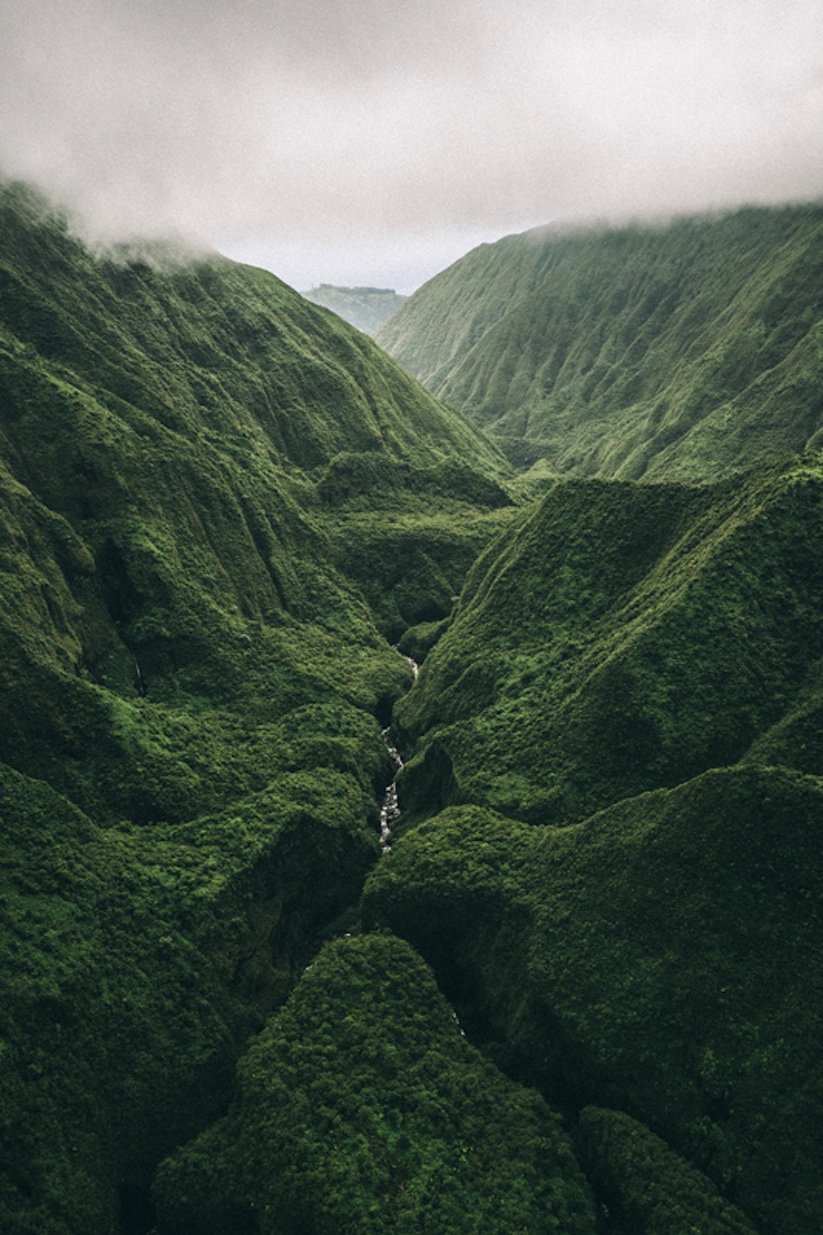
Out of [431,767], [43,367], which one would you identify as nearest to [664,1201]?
[431,767]

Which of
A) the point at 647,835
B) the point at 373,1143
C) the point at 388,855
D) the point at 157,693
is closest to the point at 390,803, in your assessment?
the point at 388,855

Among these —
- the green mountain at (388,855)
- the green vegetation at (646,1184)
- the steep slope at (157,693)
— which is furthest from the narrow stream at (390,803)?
the green vegetation at (646,1184)

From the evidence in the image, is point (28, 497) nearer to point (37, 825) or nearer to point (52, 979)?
point (37, 825)

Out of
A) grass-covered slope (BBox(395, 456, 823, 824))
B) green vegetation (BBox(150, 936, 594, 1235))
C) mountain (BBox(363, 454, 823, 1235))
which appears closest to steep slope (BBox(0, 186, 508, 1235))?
green vegetation (BBox(150, 936, 594, 1235))

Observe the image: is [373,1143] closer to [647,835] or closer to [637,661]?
[647,835]

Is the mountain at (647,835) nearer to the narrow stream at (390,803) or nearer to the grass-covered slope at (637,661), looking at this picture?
the grass-covered slope at (637,661)

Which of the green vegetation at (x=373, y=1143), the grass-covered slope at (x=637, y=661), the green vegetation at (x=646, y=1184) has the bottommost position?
the green vegetation at (x=373, y=1143)
